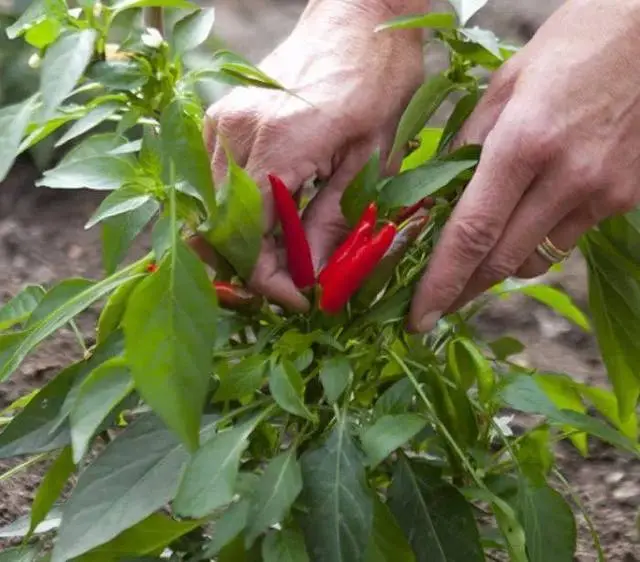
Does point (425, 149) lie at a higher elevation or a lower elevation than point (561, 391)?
higher

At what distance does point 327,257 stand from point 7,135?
0.91 feet

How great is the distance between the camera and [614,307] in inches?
38.3

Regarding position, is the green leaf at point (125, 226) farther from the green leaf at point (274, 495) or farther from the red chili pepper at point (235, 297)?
the green leaf at point (274, 495)

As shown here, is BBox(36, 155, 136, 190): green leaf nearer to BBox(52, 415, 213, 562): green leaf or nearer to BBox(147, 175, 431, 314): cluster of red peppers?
BBox(147, 175, 431, 314): cluster of red peppers

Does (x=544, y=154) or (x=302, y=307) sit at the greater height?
(x=544, y=154)

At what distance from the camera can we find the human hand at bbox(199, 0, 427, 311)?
2.71 ft

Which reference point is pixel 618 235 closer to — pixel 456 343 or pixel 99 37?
pixel 456 343

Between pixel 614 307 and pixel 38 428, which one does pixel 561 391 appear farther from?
pixel 38 428

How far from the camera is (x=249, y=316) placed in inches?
32.3

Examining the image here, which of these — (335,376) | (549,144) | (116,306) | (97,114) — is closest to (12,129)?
(97,114)

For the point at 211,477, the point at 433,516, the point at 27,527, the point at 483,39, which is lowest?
the point at 27,527

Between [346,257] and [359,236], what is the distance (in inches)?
0.7

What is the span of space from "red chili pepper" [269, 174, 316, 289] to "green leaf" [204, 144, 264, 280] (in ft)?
0.19

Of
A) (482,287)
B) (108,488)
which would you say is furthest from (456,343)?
(108,488)
